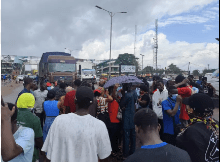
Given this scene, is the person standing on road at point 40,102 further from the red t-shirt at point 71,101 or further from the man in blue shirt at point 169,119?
the man in blue shirt at point 169,119

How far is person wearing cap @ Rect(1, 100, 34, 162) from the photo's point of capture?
1.66 meters

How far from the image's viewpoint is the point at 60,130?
2.00 meters

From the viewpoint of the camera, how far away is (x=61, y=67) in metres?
17.8

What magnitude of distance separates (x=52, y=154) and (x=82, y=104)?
617 mm

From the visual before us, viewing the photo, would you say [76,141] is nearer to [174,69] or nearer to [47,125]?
[47,125]

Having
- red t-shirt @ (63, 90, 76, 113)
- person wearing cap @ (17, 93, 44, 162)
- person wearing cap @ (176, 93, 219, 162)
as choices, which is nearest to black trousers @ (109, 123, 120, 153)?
red t-shirt @ (63, 90, 76, 113)

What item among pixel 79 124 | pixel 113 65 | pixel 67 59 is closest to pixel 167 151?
pixel 79 124

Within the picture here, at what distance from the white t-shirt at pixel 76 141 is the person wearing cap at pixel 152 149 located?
18.7 inches

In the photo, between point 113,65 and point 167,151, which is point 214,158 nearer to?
point 167,151


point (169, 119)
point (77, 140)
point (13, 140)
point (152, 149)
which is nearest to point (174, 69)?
→ point (169, 119)

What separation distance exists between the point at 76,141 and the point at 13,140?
23.7 inches

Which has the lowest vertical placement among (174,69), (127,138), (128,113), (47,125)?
(127,138)

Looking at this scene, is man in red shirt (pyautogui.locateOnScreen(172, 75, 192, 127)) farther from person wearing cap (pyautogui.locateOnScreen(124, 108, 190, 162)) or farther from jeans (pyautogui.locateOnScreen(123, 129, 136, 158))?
person wearing cap (pyautogui.locateOnScreen(124, 108, 190, 162))

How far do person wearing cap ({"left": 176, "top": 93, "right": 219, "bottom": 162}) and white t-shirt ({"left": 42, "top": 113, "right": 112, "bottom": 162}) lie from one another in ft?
2.71
